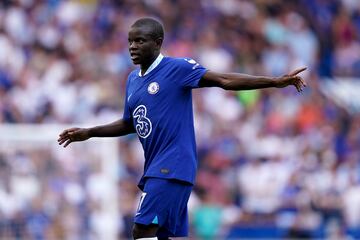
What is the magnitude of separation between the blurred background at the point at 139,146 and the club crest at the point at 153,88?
6.97 meters

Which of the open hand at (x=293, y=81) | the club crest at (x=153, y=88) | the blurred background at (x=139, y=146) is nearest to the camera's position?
the open hand at (x=293, y=81)

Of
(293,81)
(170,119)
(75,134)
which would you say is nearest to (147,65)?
(170,119)

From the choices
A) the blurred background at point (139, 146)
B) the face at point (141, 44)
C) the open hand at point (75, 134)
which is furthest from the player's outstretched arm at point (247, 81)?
the blurred background at point (139, 146)

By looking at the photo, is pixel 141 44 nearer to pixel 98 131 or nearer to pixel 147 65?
pixel 147 65

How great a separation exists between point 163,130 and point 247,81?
0.79 metres

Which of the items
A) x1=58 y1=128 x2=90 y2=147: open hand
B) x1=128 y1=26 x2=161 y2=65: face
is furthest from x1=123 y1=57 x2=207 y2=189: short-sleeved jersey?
x1=58 y1=128 x2=90 y2=147: open hand

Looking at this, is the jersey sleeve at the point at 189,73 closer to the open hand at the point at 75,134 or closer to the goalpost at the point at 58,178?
the open hand at the point at 75,134

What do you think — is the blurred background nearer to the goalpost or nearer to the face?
the goalpost

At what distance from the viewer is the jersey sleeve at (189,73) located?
8320 millimetres

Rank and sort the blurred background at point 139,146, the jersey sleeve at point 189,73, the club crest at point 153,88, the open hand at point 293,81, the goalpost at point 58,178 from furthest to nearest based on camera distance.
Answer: the blurred background at point 139,146, the goalpost at point 58,178, the club crest at point 153,88, the jersey sleeve at point 189,73, the open hand at point 293,81

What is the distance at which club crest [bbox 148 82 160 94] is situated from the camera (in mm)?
8453

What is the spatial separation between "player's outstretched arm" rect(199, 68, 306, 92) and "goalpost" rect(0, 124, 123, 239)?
7349mm

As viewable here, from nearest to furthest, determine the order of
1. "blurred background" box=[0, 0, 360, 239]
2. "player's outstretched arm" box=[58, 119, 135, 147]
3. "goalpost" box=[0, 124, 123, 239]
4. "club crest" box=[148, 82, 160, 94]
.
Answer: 1. "club crest" box=[148, 82, 160, 94]
2. "player's outstretched arm" box=[58, 119, 135, 147]
3. "goalpost" box=[0, 124, 123, 239]
4. "blurred background" box=[0, 0, 360, 239]

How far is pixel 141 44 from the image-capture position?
8375 millimetres
